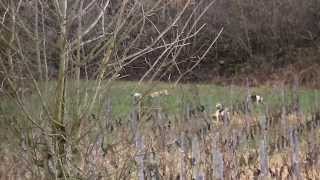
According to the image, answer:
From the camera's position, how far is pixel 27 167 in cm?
422

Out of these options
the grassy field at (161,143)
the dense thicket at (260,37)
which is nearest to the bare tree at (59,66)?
the grassy field at (161,143)

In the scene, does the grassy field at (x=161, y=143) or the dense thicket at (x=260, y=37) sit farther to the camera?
the dense thicket at (x=260, y=37)

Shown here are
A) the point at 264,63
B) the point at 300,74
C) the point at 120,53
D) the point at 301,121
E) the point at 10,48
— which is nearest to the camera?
the point at 10,48

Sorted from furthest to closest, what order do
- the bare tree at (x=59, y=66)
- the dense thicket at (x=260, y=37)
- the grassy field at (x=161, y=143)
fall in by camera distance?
the dense thicket at (x=260, y=37) < the grassy field at (x=161, y=143) < the bare tree at (x=59, y=66)

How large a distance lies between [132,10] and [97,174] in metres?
1.18

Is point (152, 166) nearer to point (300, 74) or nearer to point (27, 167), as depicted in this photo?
point (27, 167)

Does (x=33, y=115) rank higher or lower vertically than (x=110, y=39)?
lower

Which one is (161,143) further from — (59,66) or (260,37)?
(260,37)

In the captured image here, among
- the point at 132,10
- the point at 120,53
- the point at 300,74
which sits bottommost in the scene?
the point at 300,74

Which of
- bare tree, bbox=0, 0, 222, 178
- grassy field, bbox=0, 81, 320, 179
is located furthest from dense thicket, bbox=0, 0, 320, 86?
bare tree, bbox=0, 0, 222, 178

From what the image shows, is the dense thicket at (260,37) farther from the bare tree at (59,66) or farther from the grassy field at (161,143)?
the bare tree at (59,66)

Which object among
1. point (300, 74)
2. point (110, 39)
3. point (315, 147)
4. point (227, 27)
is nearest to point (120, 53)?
point (110, 39)

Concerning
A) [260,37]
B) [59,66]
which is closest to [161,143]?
[59,66]

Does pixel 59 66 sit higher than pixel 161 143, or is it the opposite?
pixel 59 66
